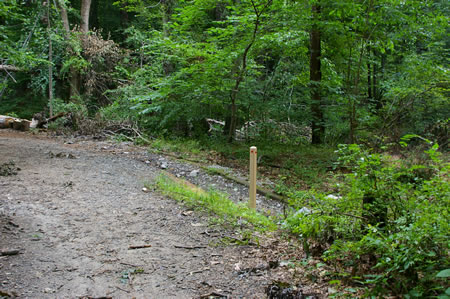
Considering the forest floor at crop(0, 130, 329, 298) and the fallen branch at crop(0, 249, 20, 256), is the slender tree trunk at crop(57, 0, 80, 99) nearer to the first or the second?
the forest floor at crop(0, 130, 329, 298)

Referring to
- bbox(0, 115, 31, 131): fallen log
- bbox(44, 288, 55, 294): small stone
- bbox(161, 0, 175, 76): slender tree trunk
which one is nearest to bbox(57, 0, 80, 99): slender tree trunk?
bbox(0, 115, 31, 131): fallen log

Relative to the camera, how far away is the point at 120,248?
4.07 meters

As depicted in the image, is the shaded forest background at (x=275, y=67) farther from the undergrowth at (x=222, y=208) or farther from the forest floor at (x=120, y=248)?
the forest floor at (x=120, y=248)

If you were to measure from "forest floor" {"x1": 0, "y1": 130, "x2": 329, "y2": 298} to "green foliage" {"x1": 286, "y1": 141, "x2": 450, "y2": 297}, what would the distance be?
0.40 metres

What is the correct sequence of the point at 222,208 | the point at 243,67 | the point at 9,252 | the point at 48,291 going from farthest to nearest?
1. the point at 243,67
2. the point at 222,208
3. the point at 9,252
4. the point at 48,291

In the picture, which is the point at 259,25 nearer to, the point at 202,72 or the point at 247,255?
the point at 202,72

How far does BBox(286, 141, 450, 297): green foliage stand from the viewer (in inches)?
102

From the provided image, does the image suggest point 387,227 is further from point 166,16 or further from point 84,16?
point 84,16

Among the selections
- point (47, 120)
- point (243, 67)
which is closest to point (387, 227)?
point (243, 67)

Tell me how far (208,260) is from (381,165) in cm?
209

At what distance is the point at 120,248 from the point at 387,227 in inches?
115

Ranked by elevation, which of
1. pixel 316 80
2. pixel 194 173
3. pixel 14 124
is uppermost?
pixel 316 80

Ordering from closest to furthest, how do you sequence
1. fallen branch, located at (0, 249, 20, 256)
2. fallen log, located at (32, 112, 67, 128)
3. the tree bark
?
1. fallen branch, located at (0, 249, 20, 256)
2. the tree bark
3. fallen log, located at (32, 112, 67, 128)

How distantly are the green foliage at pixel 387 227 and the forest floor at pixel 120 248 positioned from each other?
402mm
